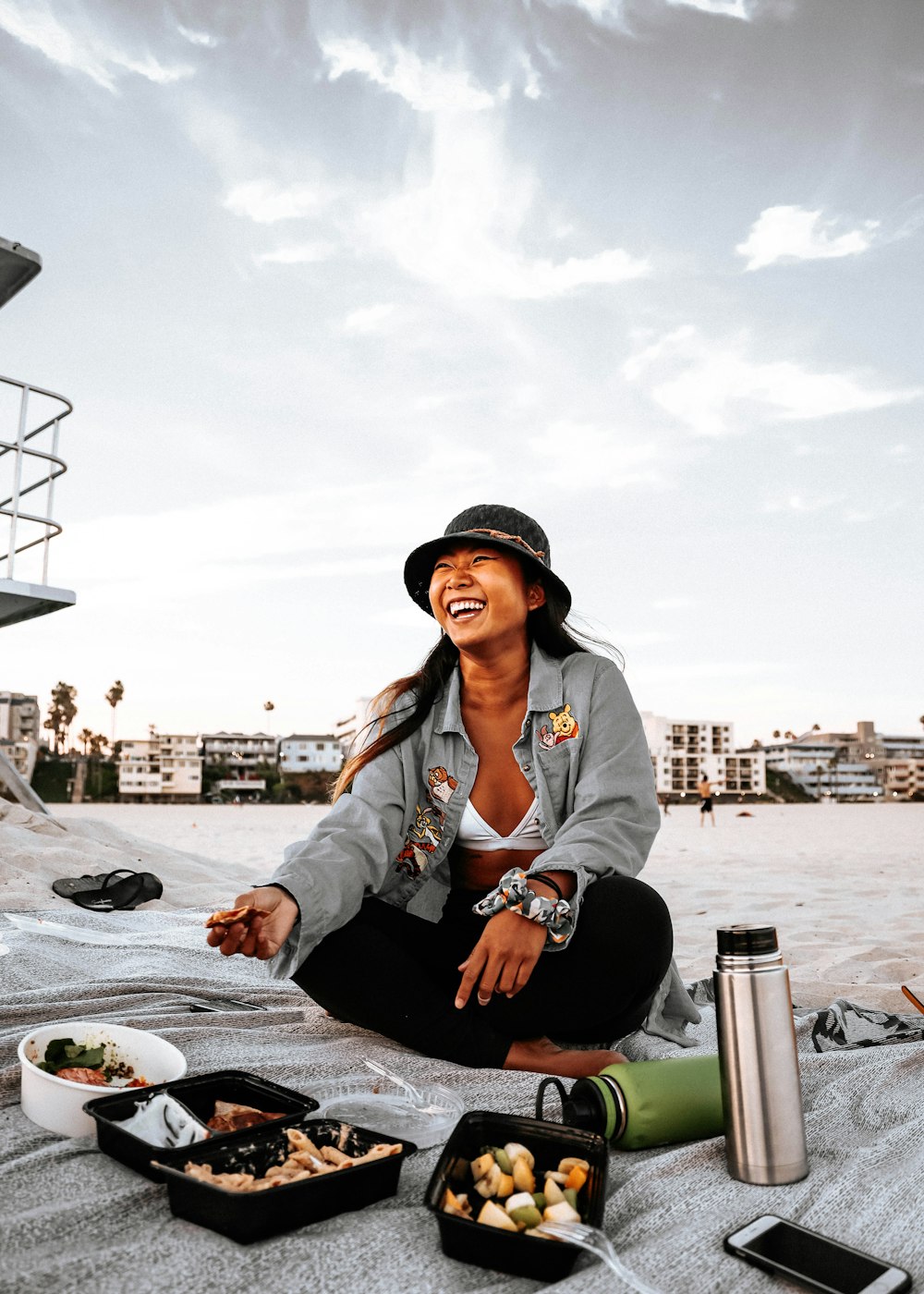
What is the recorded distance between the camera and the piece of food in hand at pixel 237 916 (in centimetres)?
176

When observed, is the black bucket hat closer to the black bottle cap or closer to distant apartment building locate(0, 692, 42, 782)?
the black bottle cap

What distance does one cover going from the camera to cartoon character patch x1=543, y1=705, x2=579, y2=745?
2.43 meters

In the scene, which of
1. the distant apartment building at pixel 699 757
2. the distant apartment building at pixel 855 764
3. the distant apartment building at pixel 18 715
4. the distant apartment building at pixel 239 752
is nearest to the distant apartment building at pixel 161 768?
the distant apartment building at pixel 239 752

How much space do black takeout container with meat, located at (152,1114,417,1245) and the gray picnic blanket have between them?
0.02m

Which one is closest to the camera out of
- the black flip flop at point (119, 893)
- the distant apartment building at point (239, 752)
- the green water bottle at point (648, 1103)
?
the green water bottle at point (648, 1103)

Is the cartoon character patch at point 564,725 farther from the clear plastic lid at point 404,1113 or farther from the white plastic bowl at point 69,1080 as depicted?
the white plastic bowl at point 69,1080

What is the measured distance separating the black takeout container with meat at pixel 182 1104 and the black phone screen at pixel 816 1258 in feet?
2.38

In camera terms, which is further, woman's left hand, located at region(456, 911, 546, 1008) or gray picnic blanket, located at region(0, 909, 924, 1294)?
woman's left hand, located at region(456, 911, 546, 1008)

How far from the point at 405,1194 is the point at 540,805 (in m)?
1.13

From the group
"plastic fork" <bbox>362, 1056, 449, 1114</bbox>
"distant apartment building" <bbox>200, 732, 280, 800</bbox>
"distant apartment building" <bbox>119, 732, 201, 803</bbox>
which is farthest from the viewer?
"distant apartment building" <bbox>200, 732, 280, 800</bbox>

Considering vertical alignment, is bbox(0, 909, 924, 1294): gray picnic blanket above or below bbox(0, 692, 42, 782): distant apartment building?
below

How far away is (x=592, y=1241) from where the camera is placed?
115 cm

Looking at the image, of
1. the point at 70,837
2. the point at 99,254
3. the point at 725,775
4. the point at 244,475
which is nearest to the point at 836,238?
the point at 99,254

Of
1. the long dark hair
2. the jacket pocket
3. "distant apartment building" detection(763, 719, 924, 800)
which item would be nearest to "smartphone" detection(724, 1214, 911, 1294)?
the jacket pocket
